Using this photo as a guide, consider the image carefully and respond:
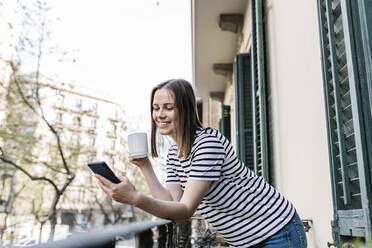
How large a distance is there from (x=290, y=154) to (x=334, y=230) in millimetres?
1329

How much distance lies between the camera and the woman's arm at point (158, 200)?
1.00 meters

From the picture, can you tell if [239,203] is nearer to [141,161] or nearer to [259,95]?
[141,161]

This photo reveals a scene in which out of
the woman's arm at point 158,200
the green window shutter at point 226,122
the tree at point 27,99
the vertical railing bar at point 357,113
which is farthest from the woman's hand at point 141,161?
the tree at point 27,99

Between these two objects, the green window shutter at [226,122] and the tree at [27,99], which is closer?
the green window shutter at [226,122]

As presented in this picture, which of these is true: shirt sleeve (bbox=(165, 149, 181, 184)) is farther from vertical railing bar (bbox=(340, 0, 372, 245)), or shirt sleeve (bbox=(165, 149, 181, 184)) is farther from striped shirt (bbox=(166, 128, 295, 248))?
vertical railing bar (bbox=(340, 0, 372, 245))

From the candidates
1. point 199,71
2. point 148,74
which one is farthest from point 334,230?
point 148,74

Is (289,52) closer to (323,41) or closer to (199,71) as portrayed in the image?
(323,41)

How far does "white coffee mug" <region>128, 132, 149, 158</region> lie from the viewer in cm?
134

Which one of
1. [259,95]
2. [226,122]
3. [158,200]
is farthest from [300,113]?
[226,122]

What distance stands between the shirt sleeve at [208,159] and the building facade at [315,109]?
1.92ft

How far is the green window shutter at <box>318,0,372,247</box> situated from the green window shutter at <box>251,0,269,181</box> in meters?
1.77

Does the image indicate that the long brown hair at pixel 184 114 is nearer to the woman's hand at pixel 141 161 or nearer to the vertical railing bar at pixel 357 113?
the woman's hand at pixel 141 161

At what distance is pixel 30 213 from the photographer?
66.9 ft

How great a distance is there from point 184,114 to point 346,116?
81 cm
